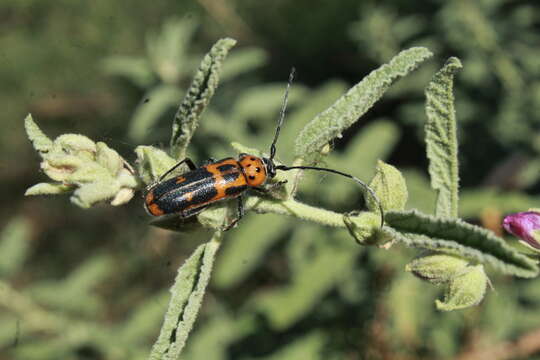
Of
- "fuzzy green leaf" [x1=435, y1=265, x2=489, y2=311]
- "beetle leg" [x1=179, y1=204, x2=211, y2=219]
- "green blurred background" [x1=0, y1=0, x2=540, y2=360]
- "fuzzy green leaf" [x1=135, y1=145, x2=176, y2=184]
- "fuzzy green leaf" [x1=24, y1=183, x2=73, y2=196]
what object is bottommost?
"fuzzy green leaf" [x1=435, y1=265, x2=489, y2=311]

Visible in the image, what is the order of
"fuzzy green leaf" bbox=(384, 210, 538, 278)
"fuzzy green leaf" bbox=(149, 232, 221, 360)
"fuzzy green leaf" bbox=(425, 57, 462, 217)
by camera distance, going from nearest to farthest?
1. "fuzzy green leaf" bbox=(384, 210, 538, 278)
2. "fuzzy green leaf" bbox=(149, 232, 221, 360)
3. "fuzzy green leaf" bbox=(425, 57, 462, 217)

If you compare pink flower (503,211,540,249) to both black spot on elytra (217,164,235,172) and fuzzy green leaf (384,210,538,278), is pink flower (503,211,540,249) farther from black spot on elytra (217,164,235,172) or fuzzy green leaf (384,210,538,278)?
black spot on elytra (217,164,235,172)

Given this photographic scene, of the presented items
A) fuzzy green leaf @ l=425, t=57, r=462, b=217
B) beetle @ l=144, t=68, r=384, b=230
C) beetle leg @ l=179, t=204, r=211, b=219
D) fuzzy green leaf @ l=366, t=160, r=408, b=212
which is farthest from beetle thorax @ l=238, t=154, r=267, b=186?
fuzzy green leaf @ l=425, t=57, r=462, b=217

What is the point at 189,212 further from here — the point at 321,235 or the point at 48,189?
the point at 321,235

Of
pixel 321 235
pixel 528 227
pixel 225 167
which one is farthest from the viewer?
pixel 321 235

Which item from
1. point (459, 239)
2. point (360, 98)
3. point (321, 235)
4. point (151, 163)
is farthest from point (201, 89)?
point (321, 235)
